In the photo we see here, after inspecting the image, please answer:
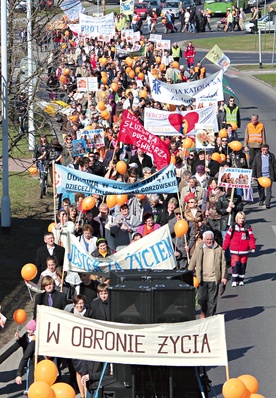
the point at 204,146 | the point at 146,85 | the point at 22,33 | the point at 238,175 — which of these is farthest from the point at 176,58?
the point at 238,175

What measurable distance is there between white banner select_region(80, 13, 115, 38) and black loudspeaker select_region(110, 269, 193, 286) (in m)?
32.8

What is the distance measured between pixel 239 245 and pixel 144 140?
13.3 feet

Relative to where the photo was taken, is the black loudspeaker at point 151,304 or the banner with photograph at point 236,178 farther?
the banner with photograph at point 236,178

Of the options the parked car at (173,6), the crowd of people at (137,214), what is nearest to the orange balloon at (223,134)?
the crowd of people at (137,214)

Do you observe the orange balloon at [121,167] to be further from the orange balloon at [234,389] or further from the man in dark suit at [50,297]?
the orange balloon at [234,389]

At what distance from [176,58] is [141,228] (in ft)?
96.2

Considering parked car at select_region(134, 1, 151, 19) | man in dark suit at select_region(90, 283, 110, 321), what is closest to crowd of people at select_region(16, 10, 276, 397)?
man in dark suit at select_region(90, 283, 110, 321)

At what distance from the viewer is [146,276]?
12.9 metres

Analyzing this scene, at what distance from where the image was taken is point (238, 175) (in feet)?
70.8

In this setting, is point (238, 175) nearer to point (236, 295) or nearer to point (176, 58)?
point (236, 295)

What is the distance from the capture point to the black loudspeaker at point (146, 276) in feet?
42.1

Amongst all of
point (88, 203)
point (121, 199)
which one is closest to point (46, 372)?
point (88, 203)

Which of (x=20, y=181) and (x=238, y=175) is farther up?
(x=238, y=175)

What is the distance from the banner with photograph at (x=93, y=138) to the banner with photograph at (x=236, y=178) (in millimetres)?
4665
